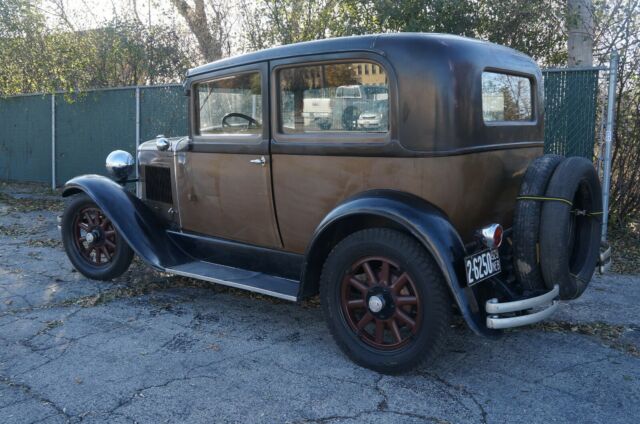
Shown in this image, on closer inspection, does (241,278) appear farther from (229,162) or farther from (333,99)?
(333,99)

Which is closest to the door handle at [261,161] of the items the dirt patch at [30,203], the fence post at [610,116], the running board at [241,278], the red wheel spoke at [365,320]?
the running board at [241,278]

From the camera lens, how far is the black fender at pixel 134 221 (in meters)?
4.53

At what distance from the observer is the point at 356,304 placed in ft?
11.1

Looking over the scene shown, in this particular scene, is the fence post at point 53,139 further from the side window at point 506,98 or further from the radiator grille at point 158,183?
the side window at point 506,98

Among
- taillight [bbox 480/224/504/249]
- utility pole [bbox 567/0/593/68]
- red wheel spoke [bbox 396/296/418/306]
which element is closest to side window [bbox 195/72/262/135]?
red wheel spoke [bbox 396/296/418/306]

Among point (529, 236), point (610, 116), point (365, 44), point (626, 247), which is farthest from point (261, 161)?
point (626, 247)

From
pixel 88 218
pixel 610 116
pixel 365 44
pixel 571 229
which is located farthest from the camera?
pixel 610 116

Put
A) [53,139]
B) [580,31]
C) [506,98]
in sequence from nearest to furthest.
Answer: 1. [506,98]
2. [580,31]
3. [53,139]

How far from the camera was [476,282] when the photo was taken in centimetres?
308

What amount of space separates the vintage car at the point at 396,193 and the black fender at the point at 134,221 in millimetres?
85

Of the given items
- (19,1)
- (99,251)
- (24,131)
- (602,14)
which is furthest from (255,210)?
(24,131)

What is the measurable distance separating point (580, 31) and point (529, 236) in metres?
5.31

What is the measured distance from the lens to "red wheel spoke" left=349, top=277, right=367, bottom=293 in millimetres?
3340

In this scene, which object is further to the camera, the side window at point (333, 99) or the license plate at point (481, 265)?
the side window at point (333, 99)
